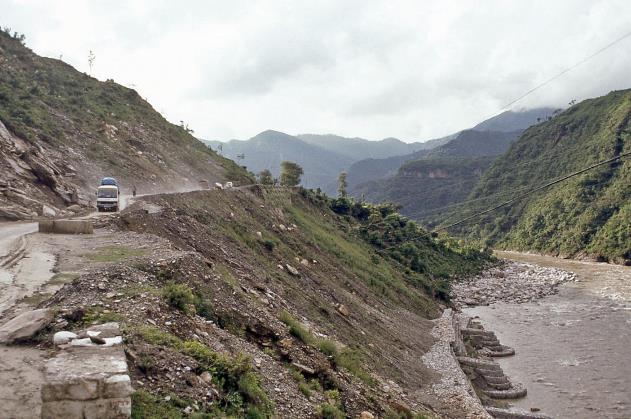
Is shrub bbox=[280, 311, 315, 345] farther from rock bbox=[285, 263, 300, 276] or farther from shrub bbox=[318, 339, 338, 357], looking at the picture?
rock bbox=[285, 263, 300, 276]

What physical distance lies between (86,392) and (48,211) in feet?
78.0

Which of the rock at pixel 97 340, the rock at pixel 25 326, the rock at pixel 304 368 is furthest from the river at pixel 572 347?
the rock at pixel 25 326

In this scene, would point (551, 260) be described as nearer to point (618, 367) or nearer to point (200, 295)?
point (618, 367)

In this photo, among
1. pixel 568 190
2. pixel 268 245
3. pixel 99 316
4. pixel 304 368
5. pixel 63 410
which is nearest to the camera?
pixel 63 410

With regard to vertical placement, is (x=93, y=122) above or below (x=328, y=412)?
above

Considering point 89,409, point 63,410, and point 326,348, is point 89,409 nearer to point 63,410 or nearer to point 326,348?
point 63,410

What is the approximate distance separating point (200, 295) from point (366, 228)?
52.0 m

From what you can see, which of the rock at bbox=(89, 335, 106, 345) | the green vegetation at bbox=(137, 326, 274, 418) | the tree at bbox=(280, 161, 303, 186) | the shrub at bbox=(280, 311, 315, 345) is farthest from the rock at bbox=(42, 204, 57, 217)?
the tree at bbox=(280, 161, 303, 186)

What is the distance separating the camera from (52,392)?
19.1 feet

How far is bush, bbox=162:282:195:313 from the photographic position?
1084 centimetres

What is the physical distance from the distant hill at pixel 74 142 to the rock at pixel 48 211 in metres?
0.29

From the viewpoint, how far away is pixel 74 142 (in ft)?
137

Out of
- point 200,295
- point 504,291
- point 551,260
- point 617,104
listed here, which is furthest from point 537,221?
point 200,295

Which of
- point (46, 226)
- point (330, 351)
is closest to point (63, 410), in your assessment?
point (330, 351)
